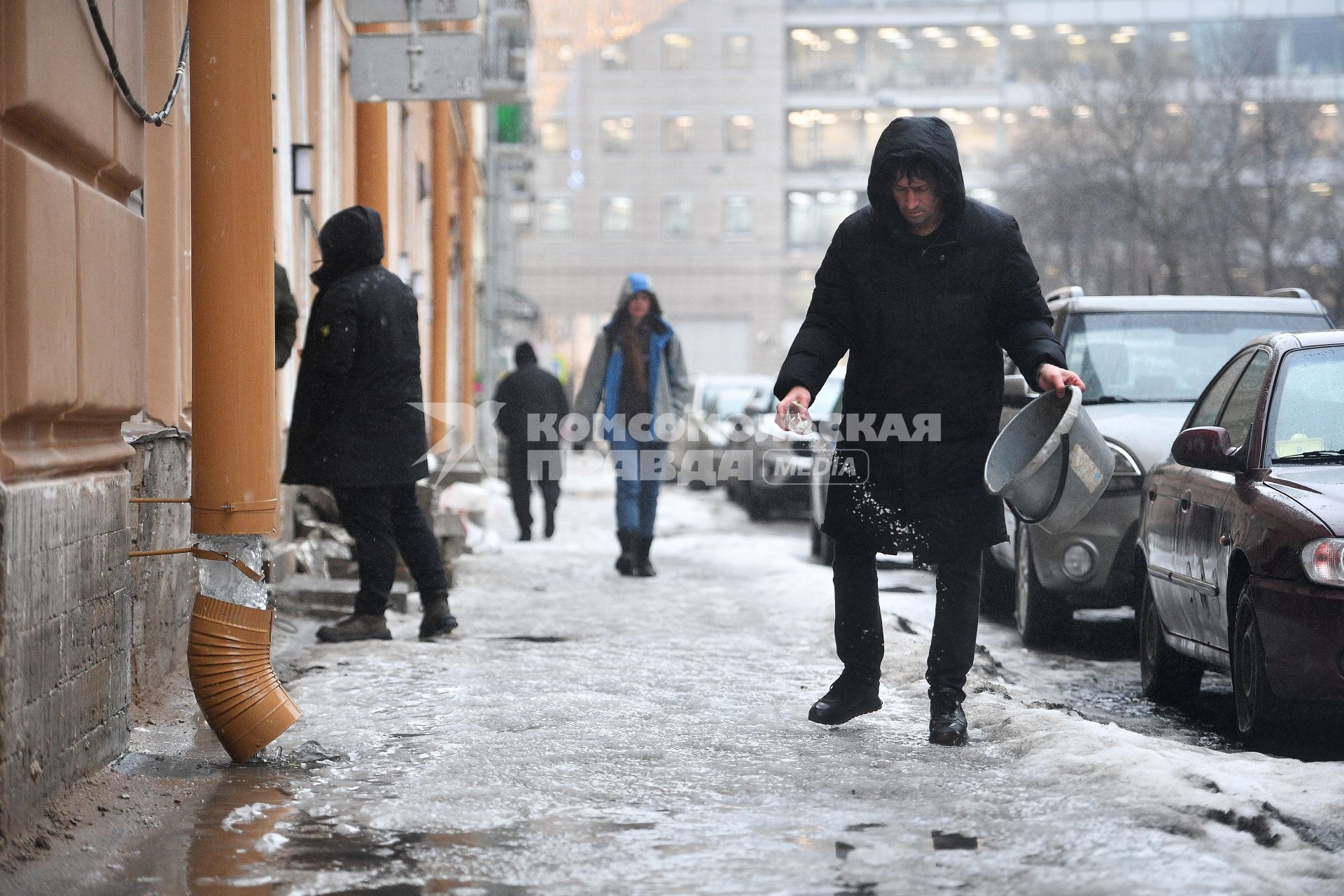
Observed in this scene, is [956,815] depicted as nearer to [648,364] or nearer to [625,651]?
[625,651]

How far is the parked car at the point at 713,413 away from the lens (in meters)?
24.0

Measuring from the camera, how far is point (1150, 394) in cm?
903

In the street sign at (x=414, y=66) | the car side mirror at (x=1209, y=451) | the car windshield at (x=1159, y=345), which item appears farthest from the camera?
the street sign at (x=414, y=66)

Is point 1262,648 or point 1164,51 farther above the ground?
point 1164,51

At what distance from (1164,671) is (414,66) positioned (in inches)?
251

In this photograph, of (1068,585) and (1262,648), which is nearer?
(1262,648)

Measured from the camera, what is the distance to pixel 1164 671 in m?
7.06

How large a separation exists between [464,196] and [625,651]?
73.7ft

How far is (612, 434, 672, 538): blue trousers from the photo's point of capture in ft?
39.1

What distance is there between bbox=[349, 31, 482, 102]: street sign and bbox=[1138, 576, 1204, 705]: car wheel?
5824mm

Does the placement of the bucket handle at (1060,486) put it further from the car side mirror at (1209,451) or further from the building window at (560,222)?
the building window at (560,222)

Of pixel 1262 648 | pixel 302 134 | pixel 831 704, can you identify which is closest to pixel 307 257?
pixel 302 134

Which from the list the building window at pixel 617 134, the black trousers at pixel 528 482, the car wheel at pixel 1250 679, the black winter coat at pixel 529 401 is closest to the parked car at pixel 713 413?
the black winter coat at pixel 529 401

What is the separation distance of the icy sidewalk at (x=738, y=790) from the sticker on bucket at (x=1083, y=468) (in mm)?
769
